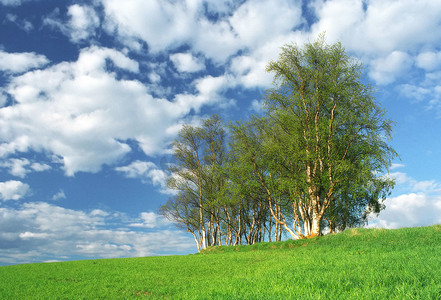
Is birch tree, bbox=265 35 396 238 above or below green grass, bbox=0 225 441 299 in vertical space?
above

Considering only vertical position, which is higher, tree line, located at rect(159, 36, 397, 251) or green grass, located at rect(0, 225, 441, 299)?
tree line, located at rect(159, 36, 397, 251)

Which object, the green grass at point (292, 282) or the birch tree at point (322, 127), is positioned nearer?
the green grass at point (292, 282)

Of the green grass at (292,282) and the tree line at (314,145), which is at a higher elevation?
the tree line at (314,145)

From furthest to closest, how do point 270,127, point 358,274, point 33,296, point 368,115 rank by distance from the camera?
point 270,127 < point 368,115 < point 33,296 < point 358,274

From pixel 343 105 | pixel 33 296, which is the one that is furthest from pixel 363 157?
pixel 33 296

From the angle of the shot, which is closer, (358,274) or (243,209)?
(358,274)

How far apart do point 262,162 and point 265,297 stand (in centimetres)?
2117

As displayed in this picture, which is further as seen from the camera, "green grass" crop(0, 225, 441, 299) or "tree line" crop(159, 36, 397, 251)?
"tree line" crop(159, 36, 397, 251)

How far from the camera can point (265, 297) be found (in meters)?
7.25

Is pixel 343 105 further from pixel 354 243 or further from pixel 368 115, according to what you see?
pixel 354 243

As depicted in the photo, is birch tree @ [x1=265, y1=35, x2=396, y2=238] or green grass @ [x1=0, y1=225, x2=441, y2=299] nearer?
green grass @ [x1=0, y1=225, x2=441, y2=299]

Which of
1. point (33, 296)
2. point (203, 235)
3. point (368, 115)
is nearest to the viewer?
point (33, 296)

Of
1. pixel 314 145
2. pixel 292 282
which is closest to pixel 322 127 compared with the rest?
pixel 314 145

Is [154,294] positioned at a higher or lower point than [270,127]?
lower
